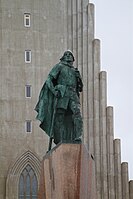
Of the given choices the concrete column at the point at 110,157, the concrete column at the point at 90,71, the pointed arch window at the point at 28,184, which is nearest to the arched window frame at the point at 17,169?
the pointed arch window at the point at 28,184

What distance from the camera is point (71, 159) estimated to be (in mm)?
14211

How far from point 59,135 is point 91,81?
23.5 meters

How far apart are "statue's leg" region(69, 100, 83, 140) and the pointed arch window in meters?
22.7

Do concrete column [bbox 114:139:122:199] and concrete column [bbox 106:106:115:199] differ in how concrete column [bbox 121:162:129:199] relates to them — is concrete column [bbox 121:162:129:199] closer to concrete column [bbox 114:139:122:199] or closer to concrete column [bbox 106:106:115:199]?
concrete column [bbox 114:139:122:199]

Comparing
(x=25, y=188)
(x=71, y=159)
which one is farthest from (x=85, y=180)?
(x=25, y=188)

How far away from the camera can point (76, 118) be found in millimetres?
14953

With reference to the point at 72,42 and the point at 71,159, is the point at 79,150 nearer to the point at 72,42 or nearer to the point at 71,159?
the point at 71,159

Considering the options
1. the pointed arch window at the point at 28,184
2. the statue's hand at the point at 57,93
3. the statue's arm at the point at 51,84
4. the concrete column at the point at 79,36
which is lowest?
the pointed arch window at the point at 28,184

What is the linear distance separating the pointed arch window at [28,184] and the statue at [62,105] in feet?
73.5

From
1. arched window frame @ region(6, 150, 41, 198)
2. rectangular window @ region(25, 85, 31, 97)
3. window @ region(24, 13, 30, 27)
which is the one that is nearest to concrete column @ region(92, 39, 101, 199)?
arched window frame @ region(6, 150, 41, 198)

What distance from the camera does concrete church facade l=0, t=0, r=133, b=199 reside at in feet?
123

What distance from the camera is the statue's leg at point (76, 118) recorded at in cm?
1487

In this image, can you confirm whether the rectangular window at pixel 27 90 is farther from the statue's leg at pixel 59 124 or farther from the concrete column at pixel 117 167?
the statue's leg at pixel 59 124

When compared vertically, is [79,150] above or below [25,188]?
above
